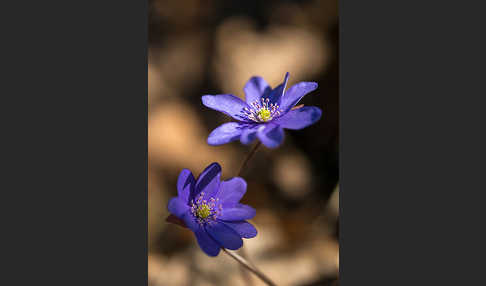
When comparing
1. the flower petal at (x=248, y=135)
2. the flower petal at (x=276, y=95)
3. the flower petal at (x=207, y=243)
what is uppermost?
the flower petal at (x=276, y=95)

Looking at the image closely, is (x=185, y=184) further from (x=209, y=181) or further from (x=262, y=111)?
(x=262, y=111)

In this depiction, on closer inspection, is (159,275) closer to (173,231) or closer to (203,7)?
(173,231)

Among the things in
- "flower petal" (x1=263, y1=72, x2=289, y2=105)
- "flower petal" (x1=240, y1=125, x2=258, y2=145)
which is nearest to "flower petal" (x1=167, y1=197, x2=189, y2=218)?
"flower petal" (x1=240, y1=125, x2=258, y2=145)

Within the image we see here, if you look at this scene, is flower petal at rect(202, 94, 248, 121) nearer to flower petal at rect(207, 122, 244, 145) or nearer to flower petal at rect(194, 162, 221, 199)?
flower petal at rect(207, 122, 244, 145)

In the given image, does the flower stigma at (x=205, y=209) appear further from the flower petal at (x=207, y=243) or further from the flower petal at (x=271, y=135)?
the flower petal at (x=271, y=135)

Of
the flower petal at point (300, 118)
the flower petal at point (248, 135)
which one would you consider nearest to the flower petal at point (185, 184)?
the flower petal at point (248, 135)

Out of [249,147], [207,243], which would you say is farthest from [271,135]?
[249,147]
